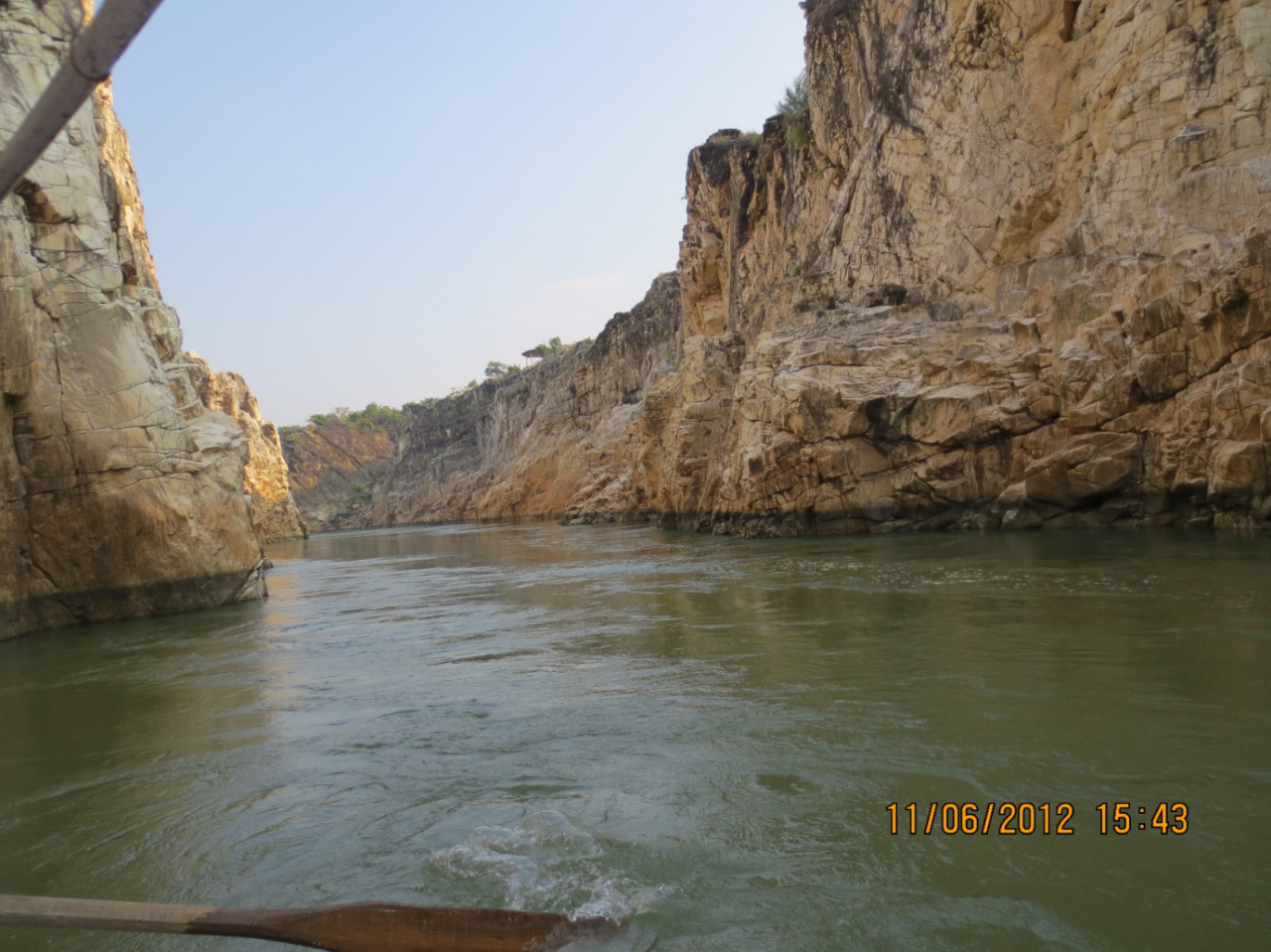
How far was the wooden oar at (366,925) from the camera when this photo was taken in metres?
2.04

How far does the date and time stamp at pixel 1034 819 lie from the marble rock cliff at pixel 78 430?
435 inches

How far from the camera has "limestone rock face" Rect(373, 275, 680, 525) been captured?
43969 mm

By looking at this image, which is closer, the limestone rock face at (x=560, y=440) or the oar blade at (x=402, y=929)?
the oar blade at (x=402, y=929)

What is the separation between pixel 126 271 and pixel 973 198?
17702 mm

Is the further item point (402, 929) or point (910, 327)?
point (910, 327)

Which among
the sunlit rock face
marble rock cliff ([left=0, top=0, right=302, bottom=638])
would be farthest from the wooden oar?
the sunlit rock face

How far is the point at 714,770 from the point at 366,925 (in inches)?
77.8

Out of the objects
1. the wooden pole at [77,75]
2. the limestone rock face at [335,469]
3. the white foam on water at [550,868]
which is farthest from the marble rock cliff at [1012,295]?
the limestone rock face at [335,469]

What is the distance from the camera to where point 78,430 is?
10.8 meters

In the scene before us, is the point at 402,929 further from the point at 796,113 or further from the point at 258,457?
the point at 258,457

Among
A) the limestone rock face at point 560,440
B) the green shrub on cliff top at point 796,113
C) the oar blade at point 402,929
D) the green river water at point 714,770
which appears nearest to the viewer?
the oar blade at point 402,929

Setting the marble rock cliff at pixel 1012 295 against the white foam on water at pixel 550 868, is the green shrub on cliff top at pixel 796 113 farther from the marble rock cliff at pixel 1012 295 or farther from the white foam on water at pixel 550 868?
the white foam on water at pixel 550 868

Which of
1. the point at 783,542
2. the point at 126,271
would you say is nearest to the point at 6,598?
the point at 126,271

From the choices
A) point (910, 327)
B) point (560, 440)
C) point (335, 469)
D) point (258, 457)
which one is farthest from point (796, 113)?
point (335, 469)
